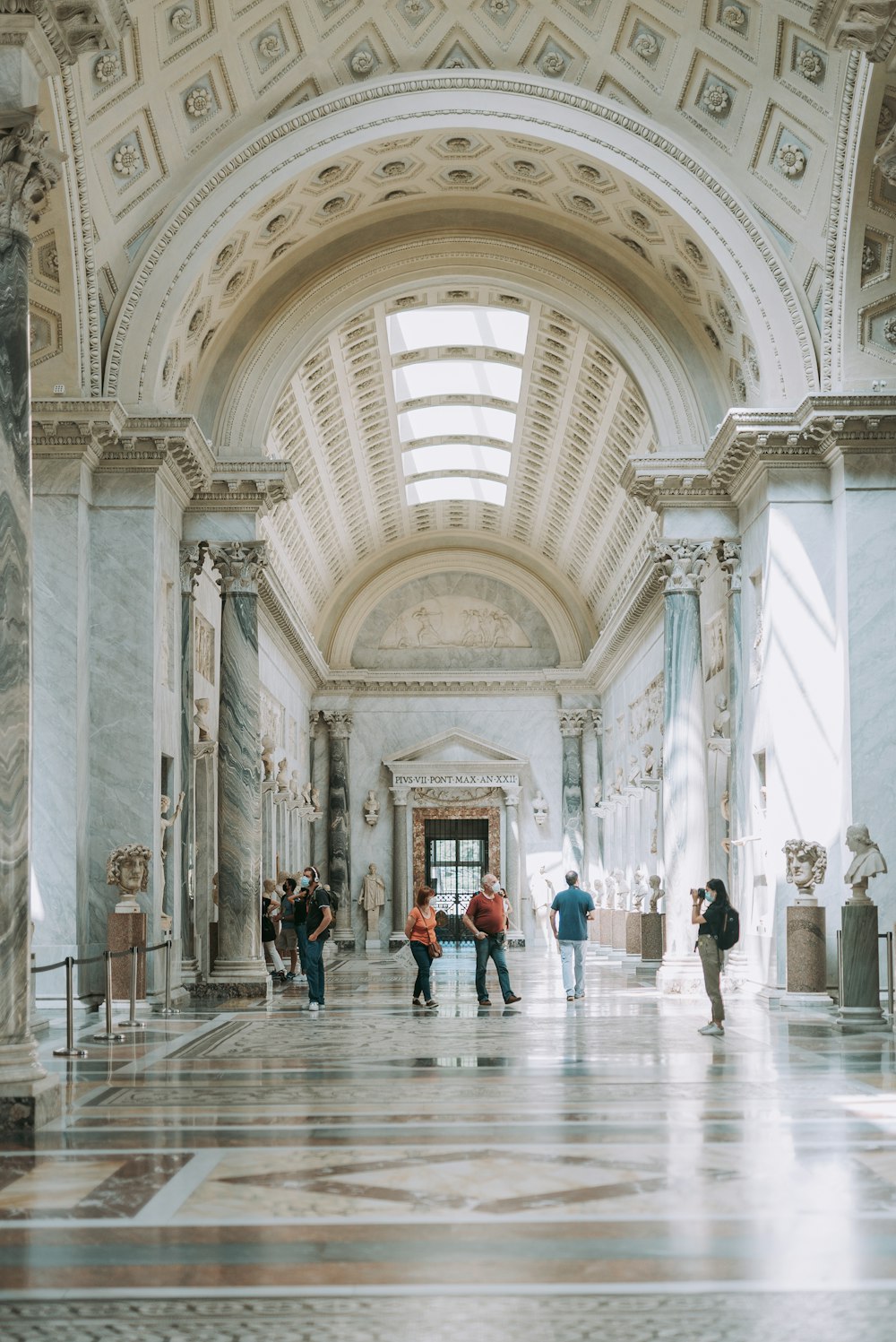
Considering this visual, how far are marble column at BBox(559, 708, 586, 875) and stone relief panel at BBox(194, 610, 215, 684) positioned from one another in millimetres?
17000

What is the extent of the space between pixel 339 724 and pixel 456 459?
970 centimetres

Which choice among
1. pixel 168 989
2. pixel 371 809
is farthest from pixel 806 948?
pixel 371 809

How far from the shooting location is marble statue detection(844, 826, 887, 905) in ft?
52.1

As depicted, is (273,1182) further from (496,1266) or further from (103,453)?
(103,453)

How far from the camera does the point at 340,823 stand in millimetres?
43719

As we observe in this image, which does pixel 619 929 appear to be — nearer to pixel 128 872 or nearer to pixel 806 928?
pixel 806 928

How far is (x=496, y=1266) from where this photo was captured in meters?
5.93

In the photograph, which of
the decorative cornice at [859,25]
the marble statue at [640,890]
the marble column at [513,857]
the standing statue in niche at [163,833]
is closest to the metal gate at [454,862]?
the marble column at [513,857]

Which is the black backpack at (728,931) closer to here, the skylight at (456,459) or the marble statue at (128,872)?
the marble statue at (128,872)

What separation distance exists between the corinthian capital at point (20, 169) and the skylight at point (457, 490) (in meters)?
29.5

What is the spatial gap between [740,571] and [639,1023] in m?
7.72

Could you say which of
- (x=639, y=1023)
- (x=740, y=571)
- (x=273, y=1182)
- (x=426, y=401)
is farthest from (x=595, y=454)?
(x=273, y=1182)

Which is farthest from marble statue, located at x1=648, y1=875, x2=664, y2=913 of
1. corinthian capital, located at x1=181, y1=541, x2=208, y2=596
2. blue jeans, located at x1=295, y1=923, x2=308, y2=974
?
blue jeans, located at x1=295, y1=923, x2=308, y2=974

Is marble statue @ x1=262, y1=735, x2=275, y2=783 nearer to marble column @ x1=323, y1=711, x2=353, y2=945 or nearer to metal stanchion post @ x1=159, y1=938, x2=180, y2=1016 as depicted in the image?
marble column @ x1=323, y1=711, x2=353, y2=945
